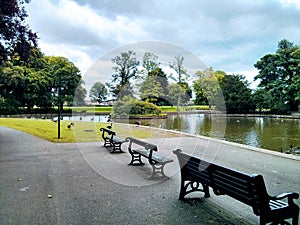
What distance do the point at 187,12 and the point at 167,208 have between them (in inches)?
321

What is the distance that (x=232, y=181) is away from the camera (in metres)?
2.60

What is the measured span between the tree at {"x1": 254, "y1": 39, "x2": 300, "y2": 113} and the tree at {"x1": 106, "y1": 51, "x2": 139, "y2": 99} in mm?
29798

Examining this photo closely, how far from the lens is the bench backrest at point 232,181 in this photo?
226 centimetres

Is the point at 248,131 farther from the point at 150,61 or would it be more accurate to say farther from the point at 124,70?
the point at 150,61

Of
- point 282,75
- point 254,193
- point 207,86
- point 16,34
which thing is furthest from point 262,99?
point 254,193

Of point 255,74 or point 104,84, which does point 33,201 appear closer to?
point 104,84

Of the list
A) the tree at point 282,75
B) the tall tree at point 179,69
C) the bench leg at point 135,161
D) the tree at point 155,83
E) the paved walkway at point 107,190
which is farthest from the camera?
the tree at point 282,75

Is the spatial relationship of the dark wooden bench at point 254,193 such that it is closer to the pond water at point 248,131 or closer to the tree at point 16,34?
the tree at point 16,34

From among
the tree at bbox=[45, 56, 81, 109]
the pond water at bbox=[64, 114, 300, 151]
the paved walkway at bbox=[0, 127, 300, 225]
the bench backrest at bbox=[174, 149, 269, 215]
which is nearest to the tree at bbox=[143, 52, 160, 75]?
the paved walkway at bbox=[0, 127, 300, 225]

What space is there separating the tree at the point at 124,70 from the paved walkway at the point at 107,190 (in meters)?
2.90

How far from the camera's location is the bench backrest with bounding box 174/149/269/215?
7.43 feet

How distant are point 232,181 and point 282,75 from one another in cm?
4035

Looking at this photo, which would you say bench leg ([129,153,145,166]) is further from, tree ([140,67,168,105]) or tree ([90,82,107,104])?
tree ([140,67,168,105])

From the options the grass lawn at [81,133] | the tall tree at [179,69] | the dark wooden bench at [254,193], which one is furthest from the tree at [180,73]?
the dark wooden bench at [254,193]
